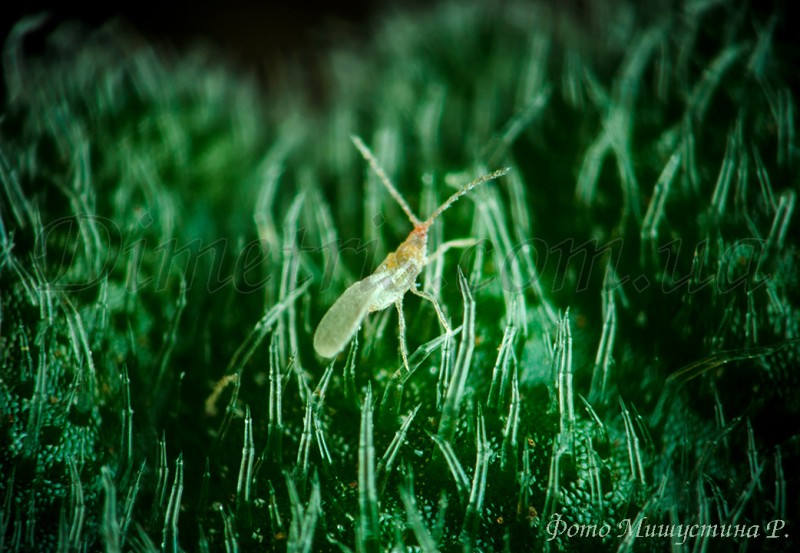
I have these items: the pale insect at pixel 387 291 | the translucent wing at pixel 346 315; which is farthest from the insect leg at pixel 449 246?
the translucent wing at pixel 346 315

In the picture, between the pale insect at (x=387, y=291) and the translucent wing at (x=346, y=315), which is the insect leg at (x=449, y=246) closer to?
the pale insect at (x=387, y=291)

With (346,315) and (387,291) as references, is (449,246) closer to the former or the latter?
(387,291)

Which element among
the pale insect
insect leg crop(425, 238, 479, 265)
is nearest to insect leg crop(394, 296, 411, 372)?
the pale insect

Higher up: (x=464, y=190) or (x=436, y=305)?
(x=464, y=190)

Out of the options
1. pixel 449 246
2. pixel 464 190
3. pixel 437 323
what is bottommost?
pixel 437 323

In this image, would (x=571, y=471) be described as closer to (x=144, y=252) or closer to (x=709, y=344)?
(x=709, y=344)

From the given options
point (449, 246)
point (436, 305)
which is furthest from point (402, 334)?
point (449, 246)

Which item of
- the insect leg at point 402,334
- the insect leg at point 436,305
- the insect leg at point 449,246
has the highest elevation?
the insect leg at point 449,246
